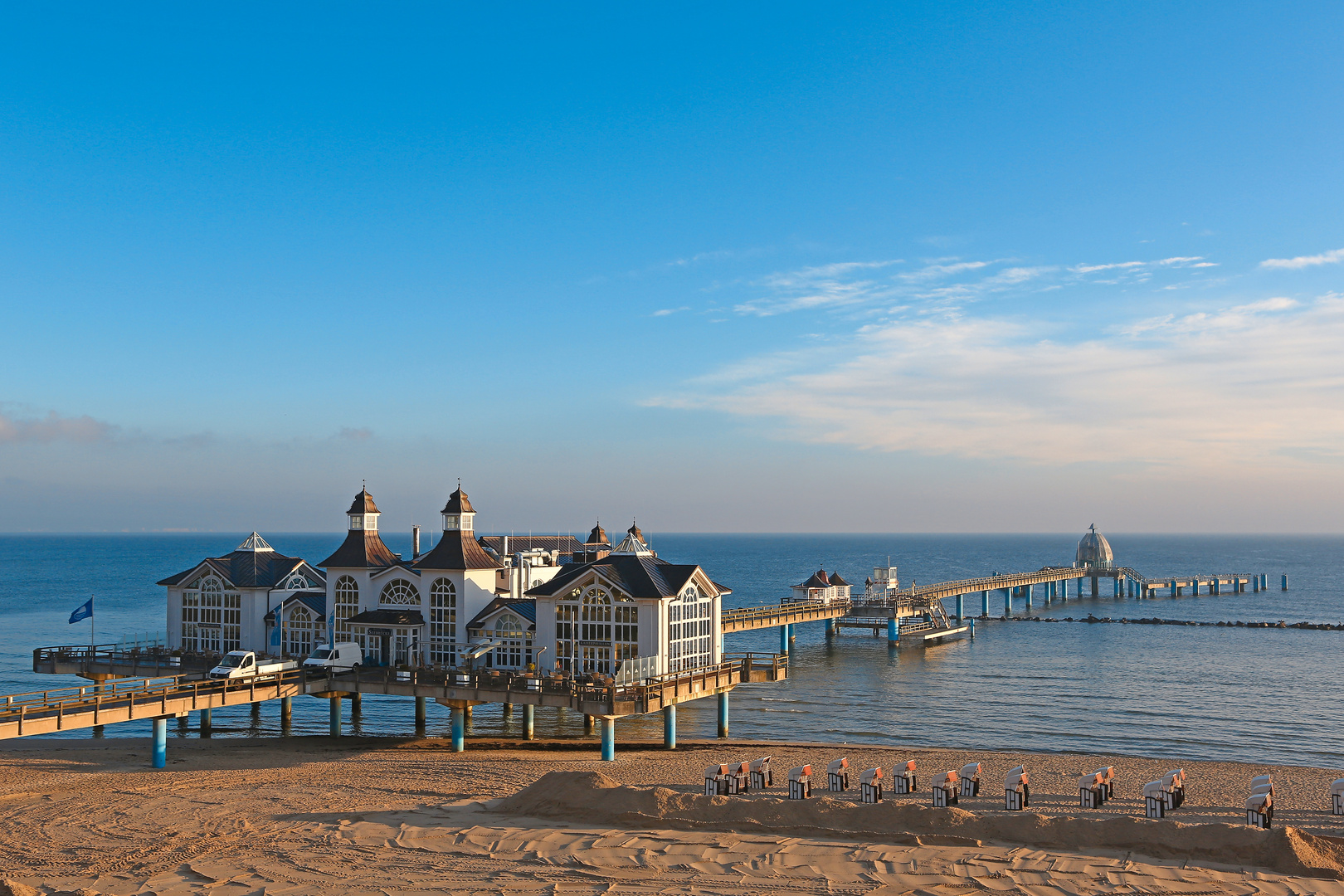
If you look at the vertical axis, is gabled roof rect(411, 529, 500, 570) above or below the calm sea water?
above

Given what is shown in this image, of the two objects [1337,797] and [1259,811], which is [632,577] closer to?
[1259,811]

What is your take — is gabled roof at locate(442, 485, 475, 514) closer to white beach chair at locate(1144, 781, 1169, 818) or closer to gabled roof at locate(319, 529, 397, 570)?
gabled roof at locate(319, 529, 397, 570)

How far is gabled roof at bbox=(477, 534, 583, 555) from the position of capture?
5028 cm

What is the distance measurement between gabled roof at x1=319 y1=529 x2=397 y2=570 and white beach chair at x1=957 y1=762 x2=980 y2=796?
26678mm

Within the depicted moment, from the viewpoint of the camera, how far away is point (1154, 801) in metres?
28.3

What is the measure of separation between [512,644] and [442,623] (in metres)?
3.51

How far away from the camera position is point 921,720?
48.7 metres

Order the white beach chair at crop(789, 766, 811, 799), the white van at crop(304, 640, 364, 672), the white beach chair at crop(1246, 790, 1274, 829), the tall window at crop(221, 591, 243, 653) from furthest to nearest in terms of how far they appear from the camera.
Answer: the tall window at crop(221, 591, 243, 653) → the white van at crop(304, 640, 364, 672) → the white beach chair at crop(789, 766, 811, 799) → the white beach chair at crop(1246, 790, 1274, 829)

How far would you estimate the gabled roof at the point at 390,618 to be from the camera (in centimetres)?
4431

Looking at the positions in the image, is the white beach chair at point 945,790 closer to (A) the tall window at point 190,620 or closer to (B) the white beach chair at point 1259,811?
(B) the white beach chair at point 1259,811

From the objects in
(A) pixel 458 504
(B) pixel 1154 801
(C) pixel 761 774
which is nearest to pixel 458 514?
(A) pixel 458 504

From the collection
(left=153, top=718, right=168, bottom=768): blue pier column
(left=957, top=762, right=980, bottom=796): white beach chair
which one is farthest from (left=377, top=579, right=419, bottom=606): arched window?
(left=957, top=762, right=980, bottom=796): white beach chair

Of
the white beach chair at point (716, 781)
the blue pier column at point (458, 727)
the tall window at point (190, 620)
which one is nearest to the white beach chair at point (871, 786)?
the white beach chair at point (716, 781)

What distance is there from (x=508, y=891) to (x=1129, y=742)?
104 feet
